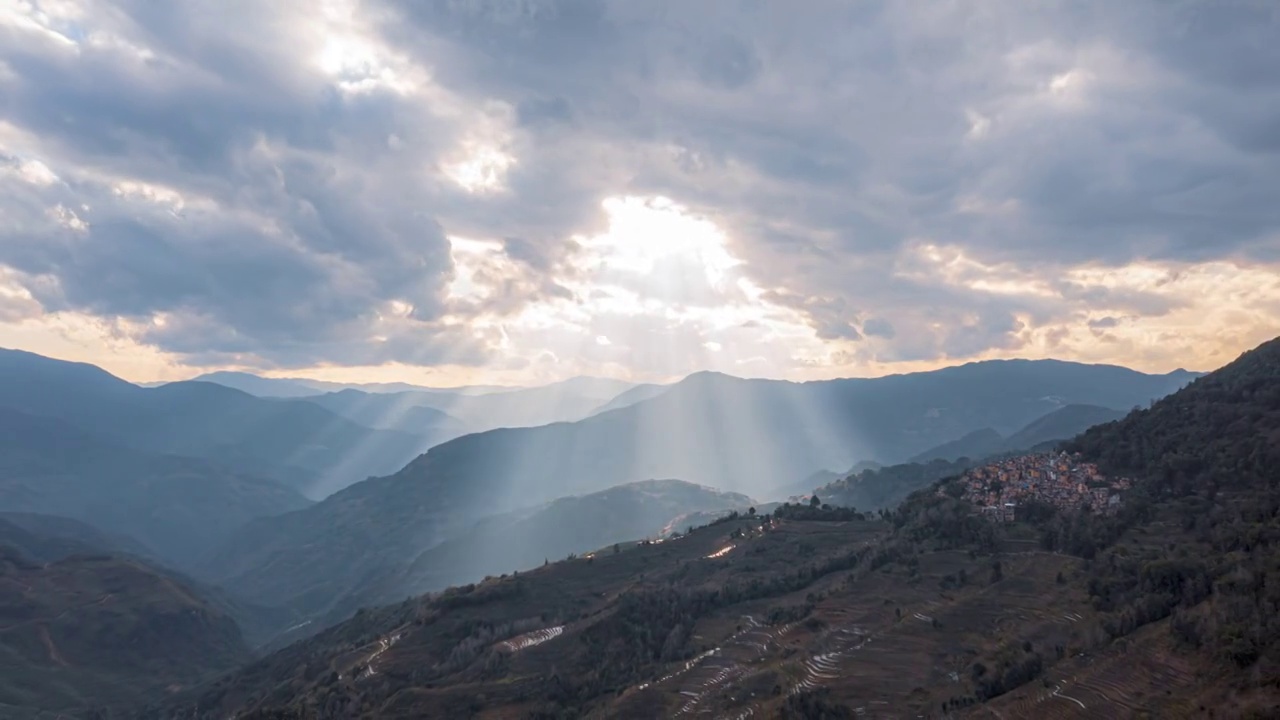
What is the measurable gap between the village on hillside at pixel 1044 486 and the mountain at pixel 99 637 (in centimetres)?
10604

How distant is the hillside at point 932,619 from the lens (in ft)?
103

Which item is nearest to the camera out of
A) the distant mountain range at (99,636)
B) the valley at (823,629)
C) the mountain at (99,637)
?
the valley at (823,629)

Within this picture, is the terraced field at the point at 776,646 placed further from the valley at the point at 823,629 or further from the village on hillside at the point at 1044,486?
the village on hillside at the point at 1044,486

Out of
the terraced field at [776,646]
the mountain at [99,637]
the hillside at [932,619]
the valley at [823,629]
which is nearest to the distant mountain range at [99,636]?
the mountain at [99,637]

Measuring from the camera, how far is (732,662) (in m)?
44.8

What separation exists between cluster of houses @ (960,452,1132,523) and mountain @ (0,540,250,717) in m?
106

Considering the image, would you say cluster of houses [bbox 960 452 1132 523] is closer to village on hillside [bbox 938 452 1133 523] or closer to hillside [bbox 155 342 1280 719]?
village on hillside [bbox 938 452 1133 523]

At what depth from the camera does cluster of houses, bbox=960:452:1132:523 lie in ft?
191

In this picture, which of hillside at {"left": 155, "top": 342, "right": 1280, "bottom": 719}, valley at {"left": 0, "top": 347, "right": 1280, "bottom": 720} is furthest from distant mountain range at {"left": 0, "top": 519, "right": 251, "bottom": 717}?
hillside at {"left": 155, "top": 342, "right": 1280, "bottom": 719}

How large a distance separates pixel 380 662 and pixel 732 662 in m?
30.5

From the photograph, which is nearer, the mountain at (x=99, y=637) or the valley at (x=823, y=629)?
the valley at (x=823, y=629)

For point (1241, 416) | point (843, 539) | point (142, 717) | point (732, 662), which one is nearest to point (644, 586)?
point (843, 539)

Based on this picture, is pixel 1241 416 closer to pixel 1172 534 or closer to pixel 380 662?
pixel 1172 534

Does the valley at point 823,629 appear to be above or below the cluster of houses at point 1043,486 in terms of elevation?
below
